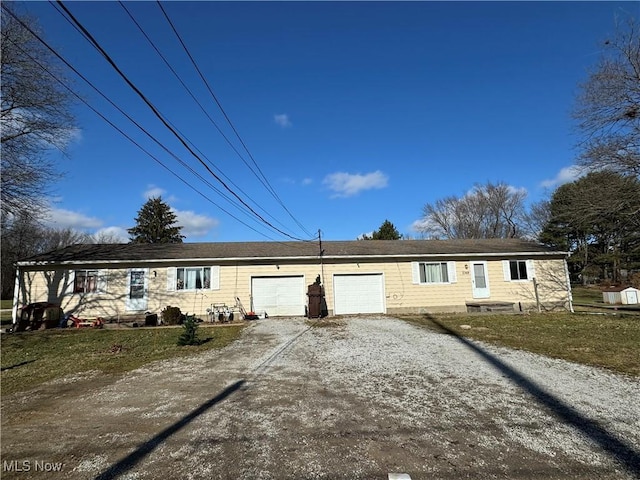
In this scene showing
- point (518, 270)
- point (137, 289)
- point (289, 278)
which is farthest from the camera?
point (518, 270)

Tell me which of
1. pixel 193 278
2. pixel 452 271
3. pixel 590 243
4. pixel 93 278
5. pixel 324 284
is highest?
pixel 590 243

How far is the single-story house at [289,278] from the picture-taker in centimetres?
1508

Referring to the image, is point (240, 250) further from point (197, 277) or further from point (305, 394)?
point (305, 394)

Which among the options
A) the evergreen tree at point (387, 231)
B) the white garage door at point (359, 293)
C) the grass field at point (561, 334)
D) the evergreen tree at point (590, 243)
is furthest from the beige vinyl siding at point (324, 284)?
the evergreen tree at point (387, 231)

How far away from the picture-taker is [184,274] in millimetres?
15656

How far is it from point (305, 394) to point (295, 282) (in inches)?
436

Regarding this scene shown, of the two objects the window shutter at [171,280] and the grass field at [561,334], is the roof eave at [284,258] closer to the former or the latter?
the window shutter at [171,280]

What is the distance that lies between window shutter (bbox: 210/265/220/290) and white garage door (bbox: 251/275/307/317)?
5.12ft

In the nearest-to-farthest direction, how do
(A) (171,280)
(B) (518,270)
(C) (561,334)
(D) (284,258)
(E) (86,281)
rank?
(C) (561,334) < (E) (86,281) < (A) (171,280) < (D) (284,258) < (B) (518,270)

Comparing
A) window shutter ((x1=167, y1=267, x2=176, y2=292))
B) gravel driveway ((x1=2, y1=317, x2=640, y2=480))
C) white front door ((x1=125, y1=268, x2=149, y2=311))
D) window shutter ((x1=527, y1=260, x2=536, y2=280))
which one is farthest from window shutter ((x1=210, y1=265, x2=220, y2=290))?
window shutter ((x1=527, y1=260, x2=536, y2=280))

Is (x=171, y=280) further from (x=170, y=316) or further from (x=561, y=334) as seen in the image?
(x=561, y=334)

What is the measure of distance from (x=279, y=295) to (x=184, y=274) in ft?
14.5

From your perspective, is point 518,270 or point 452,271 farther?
point 518,270

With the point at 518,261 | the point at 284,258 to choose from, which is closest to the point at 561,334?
the point at 518,261
